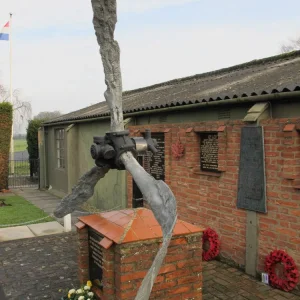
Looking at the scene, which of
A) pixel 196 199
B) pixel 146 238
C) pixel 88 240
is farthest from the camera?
pixel 196 199

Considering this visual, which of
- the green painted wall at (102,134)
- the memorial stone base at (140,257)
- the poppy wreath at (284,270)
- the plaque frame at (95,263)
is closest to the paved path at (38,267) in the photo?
the plaque frame at (95,263)

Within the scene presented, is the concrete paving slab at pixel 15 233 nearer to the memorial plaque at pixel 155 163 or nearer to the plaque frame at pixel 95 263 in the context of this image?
the memorial plaque at pixel 155 163

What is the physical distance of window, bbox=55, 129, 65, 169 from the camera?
15.5 metres

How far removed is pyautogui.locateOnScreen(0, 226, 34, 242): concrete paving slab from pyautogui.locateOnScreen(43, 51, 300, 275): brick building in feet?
11.3

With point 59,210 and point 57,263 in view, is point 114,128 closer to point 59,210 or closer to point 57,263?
point 59,210

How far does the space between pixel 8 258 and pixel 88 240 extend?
2.85 m

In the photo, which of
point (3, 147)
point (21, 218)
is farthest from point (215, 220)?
point (3, 147)

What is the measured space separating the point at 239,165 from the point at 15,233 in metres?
5.68

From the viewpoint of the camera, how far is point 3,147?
1541 cm

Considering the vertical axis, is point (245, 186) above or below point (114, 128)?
below

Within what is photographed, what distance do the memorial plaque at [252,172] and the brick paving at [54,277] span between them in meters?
1.15

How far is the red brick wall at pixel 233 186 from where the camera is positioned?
5141mm

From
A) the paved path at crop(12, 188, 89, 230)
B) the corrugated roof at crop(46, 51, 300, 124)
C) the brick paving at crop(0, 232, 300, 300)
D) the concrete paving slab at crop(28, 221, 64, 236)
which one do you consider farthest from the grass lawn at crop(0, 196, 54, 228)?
the corrugated roof at crop(46, 51, 300, 124)

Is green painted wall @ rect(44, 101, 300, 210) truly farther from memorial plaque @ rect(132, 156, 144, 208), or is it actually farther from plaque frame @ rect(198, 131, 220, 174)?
memorial plaque @ rect(132, 156, 144, 208)
